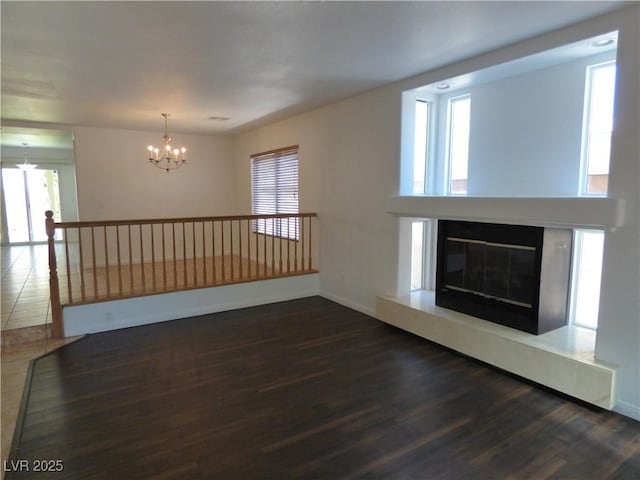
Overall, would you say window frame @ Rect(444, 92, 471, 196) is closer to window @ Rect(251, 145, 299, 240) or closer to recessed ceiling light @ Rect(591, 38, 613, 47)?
recessed ceiling light @ Rect(591, 38, 613, 47)

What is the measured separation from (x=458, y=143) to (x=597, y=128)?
54.7 inches

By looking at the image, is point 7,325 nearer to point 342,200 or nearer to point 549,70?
point 342,200

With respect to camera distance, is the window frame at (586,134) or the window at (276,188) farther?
the window at (276,188)

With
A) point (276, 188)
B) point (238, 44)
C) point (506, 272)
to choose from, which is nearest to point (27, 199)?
point (276, 188)

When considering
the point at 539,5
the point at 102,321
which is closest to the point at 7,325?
the point at 102,321

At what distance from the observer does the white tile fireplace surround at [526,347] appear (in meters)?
2.61

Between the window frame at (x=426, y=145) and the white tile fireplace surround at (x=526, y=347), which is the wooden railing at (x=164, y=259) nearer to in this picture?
the window frame at (x=426, y=145)

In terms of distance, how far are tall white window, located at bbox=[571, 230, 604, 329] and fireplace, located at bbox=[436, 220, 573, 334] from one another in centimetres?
10

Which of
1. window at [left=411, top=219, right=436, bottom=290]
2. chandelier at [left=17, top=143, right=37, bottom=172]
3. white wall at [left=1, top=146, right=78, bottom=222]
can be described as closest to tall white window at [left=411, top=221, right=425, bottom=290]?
window at [left=411, top=219, right=436, bottom=290]

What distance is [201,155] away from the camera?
781 centimetres

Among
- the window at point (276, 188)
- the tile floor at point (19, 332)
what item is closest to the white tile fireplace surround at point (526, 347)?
the window at point (276, 188)

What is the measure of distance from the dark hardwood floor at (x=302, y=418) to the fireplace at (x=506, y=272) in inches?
20.5

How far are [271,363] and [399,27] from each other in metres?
2.88

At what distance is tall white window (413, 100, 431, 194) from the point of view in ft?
14.5
